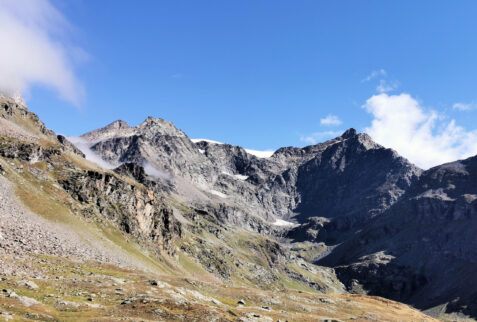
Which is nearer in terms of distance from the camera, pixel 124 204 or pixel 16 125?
pixel 124 204

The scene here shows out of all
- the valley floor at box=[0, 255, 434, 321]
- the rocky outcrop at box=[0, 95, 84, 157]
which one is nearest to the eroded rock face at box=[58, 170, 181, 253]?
the rocky outcrop at box=[0, 95, 84, 157]

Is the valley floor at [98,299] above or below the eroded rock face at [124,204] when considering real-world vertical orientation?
below

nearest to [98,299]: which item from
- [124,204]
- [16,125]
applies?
[124,204]

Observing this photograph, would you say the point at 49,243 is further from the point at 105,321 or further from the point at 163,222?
the point at 163,222

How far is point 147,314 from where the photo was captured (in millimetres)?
47812

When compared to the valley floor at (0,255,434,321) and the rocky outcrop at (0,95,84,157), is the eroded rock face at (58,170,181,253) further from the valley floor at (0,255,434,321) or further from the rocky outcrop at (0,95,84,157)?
the valley floor at (0,255,434,321)

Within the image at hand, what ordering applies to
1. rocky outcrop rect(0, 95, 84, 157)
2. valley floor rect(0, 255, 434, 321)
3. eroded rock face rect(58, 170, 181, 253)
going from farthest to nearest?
rocky outcrop rect(0, 95, 84, 157) → eroded rock face rect(58, 170, 181, 253) → valley floor rect(0, 255, 434, 321)

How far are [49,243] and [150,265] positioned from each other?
46341mm

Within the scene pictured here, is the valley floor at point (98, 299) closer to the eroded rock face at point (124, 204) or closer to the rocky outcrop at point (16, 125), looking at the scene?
the eroded rock face at point (124, 204)

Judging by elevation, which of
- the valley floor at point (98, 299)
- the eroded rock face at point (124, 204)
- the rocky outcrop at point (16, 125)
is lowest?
the valley floor at point (98, 299)

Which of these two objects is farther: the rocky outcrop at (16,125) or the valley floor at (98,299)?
the rocky outcrop at (16,125)

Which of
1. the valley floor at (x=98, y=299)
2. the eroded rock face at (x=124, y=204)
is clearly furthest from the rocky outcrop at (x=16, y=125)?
the valley floor at (x=98, y=299)

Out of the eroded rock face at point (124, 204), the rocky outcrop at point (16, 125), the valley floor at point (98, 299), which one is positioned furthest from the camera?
the rocky outcrop at point (16, 125)

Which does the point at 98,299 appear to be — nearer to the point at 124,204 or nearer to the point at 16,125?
the point at 124,204
